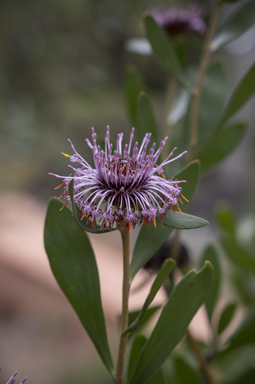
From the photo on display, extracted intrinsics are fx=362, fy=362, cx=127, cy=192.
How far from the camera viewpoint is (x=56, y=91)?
111 inches

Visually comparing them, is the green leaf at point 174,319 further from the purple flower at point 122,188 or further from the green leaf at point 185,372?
the green leaf at point 185,372

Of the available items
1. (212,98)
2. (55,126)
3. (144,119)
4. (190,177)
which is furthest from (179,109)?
(55,126)

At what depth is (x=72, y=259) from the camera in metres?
0.30

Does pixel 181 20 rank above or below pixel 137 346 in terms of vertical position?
above

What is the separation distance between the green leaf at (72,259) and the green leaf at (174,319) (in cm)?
5

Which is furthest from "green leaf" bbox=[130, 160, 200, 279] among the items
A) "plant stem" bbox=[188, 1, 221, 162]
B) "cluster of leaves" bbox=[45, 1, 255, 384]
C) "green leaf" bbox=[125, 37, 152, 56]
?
"green leaf" bbox=[125, 37, 152, 56]

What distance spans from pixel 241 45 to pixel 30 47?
150cm

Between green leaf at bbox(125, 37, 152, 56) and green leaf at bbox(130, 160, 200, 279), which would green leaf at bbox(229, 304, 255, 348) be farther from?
green leaf at bbox(125, 37, 152, 56)

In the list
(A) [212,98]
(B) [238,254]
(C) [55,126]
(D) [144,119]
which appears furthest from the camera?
(C) [55,126]

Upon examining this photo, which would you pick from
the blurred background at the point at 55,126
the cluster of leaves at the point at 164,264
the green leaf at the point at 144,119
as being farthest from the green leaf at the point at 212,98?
the blurred background at the point at 55,126

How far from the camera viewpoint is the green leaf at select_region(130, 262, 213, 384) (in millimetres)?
283

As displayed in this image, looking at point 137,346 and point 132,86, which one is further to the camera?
point 132,86

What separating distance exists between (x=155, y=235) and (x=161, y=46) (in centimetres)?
24

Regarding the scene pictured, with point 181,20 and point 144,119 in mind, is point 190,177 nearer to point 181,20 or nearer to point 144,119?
point 144,119
